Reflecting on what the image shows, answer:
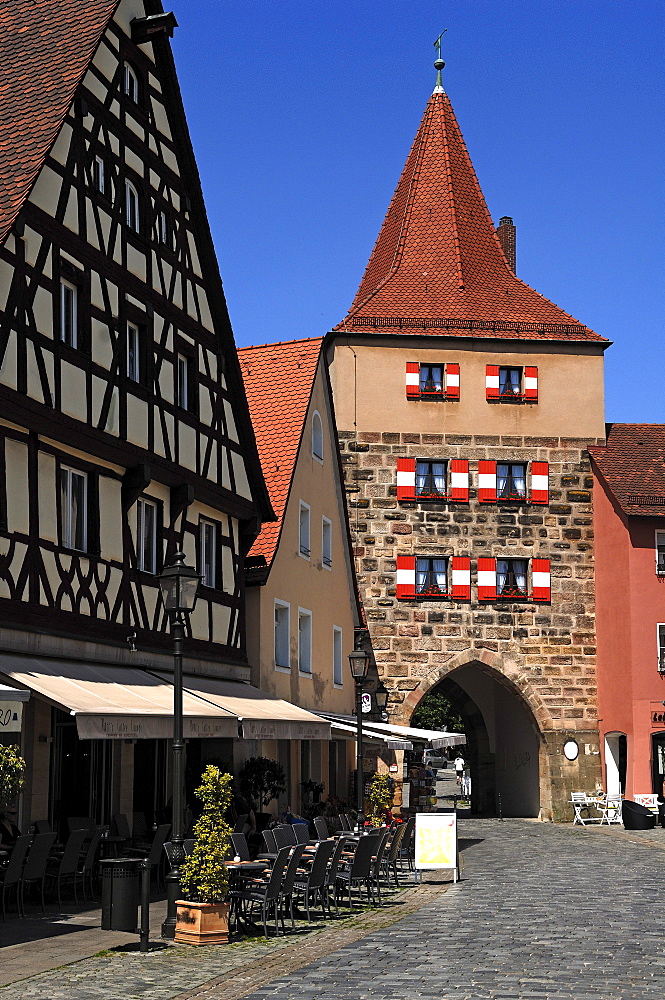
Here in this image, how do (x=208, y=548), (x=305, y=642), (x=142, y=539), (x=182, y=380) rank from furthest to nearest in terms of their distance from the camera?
(x=305, y=642), (x=208, y=548), (x=182, y=380), (x=142, y=539)

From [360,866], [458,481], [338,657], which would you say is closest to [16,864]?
[360,866]

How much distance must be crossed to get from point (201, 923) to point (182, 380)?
9724 mm

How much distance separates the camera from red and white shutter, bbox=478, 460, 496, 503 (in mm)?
36531

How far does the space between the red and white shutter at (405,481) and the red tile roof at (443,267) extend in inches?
142

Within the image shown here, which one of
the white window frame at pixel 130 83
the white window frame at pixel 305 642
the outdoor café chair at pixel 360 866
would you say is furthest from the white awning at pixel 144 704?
the white window frame at pixel 130 83

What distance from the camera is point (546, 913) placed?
46.0 ft

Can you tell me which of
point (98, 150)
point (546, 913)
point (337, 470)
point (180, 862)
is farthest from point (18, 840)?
point (337, 470)

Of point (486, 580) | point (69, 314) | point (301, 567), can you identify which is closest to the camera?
point (69, 314)

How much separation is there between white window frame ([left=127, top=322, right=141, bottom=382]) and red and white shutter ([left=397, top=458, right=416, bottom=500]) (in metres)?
18.3

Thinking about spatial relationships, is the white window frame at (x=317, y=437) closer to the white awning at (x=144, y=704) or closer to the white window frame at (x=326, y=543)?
the white window frame at (x=326, y=543)

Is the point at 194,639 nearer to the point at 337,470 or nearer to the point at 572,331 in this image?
the point at 337,470

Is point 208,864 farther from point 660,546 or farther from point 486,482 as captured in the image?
point 486,482

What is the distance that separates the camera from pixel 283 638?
2489 cm

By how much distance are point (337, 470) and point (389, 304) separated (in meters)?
9.91
